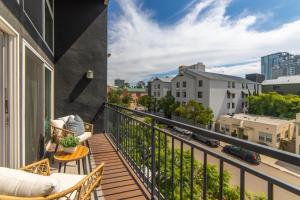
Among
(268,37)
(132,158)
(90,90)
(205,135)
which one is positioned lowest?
(132,158)

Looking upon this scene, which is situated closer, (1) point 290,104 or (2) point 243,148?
(2) point 243,148

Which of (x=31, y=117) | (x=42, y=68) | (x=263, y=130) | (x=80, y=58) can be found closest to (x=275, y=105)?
(x=263, y=130)

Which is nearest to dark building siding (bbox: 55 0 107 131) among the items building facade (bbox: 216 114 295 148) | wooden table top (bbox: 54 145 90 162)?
wooden table top (bbox: 54 145 90 162)

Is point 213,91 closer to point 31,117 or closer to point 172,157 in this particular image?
point 31,117

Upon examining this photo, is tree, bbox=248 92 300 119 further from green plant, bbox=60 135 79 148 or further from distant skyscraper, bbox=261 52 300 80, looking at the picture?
distant skyscraper, bbox=261 52 300 80

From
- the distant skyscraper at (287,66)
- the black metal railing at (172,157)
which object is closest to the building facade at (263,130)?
the black metal railing at (172,157)

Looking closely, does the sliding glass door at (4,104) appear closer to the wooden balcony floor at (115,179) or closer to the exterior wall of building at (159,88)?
the wooden balcony floor at (115,179)

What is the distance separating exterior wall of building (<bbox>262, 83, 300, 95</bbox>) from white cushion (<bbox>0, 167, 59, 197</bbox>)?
4064 centimetres

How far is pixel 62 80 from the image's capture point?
17.9 ft

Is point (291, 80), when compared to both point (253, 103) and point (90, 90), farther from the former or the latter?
point (90, 90)

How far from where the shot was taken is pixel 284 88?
35312 mm

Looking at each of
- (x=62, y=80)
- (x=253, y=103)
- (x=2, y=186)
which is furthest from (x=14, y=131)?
(x=253, y=103)

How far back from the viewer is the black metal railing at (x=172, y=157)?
2.80 feet

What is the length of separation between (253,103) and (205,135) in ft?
96.5
